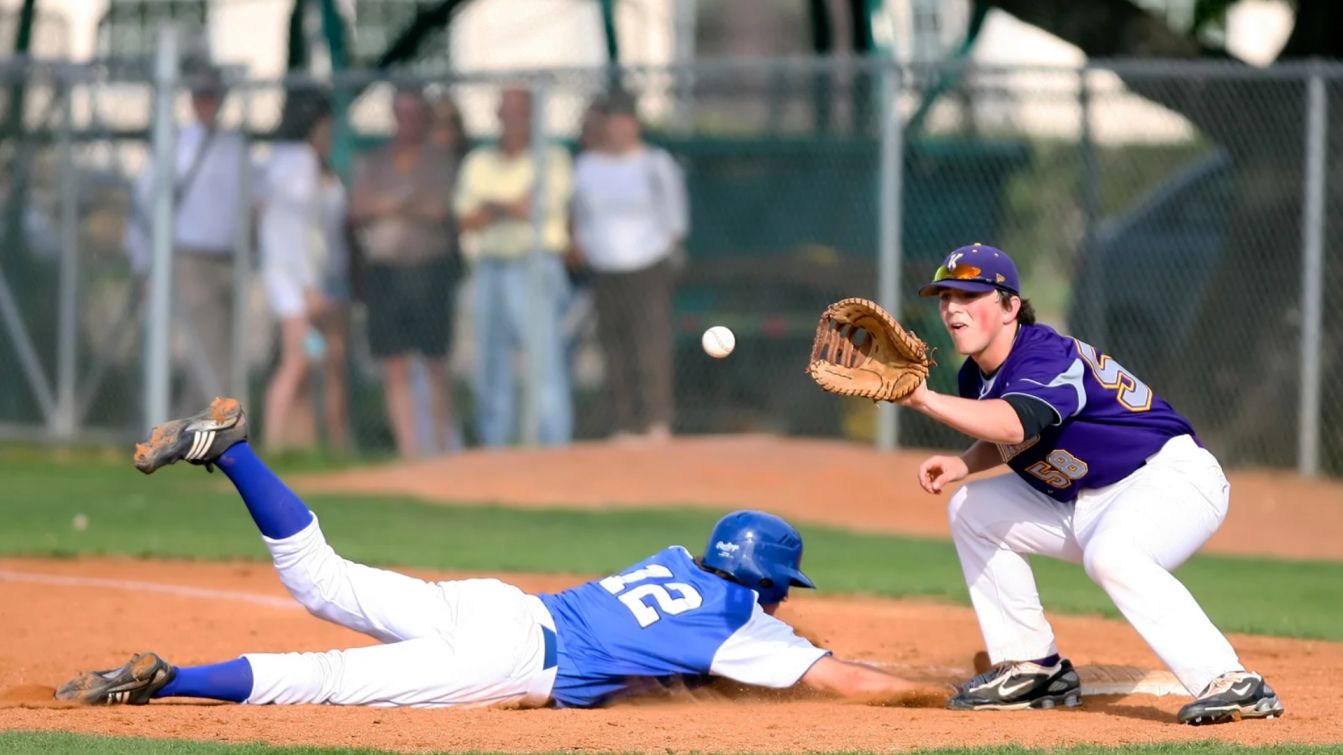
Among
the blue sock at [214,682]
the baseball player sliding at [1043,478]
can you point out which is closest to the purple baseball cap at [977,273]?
the baseball player sliding at [1043,478]

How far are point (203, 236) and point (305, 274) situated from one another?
846 millimetres

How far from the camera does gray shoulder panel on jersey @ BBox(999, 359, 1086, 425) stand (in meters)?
5.43

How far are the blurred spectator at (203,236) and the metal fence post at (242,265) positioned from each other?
21mm

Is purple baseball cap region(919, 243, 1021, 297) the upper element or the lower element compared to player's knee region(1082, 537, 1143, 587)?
upper

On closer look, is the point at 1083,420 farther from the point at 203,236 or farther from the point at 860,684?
the point at 203,236

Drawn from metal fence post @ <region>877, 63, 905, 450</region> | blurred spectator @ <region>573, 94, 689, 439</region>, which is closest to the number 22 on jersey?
metal fence post @ <region>877, 63, 905, 450</region>

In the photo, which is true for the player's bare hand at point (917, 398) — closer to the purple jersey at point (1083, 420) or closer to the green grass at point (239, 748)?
the purple jersey at point (1083, 420)

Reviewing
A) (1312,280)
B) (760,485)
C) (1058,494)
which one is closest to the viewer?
(1058,494)

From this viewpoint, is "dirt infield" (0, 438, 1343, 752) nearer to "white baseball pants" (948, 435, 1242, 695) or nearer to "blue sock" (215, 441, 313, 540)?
"white baseball pants" (948, 435, 1242, 695)

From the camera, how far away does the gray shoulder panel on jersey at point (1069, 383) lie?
5430 millimetres

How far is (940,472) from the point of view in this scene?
5789 mm

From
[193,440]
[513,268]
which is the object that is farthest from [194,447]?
[513,268]

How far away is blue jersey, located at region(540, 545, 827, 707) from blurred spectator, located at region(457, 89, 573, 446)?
763cm

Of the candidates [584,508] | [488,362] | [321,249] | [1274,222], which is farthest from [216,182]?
[1274,222]
